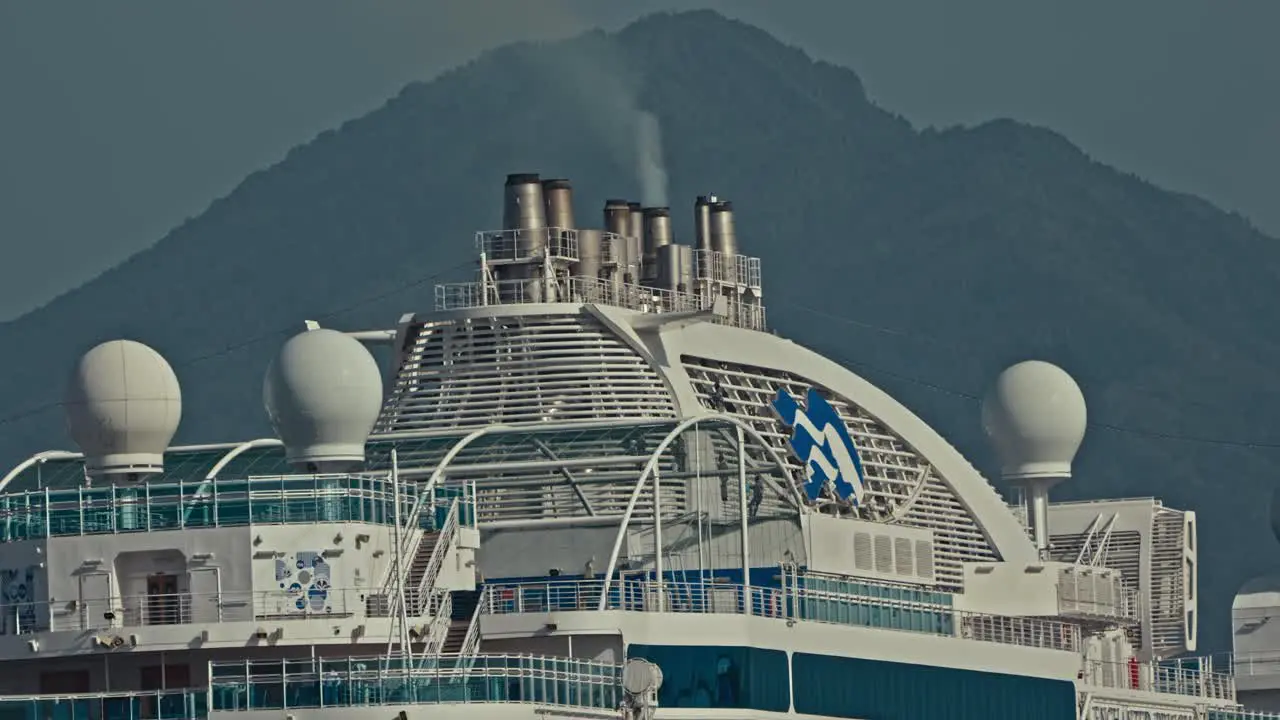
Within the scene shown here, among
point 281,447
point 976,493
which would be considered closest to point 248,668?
point 281,447

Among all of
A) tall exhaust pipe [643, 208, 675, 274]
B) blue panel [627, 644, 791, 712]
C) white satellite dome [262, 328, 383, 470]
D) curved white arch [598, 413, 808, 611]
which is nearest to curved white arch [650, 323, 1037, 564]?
tall exhaust pipe [643, 208, 675, 274]

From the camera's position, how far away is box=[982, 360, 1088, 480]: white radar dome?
3952 inches

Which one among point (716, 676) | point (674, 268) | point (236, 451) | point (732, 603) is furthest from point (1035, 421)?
point (236, 451)

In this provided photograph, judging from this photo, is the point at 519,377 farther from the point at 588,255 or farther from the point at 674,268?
the point at 674,268

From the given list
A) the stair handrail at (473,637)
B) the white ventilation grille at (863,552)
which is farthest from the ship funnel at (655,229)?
the stair handrail at (473,637)

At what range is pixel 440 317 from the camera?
9119cm

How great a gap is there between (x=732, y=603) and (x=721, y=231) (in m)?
23.0

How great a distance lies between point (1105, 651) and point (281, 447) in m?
28.2

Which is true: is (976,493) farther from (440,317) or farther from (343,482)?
(343,482)

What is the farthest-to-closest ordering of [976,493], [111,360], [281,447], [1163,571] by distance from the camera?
1. [1163,571]
2. [976,493]
3. [281,447]
4. [111,360]

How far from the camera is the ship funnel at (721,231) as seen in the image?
9906cm

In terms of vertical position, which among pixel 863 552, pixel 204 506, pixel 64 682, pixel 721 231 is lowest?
pixel 64 682

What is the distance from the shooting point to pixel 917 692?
276ft

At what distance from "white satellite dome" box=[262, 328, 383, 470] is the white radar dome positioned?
30.2 meters
